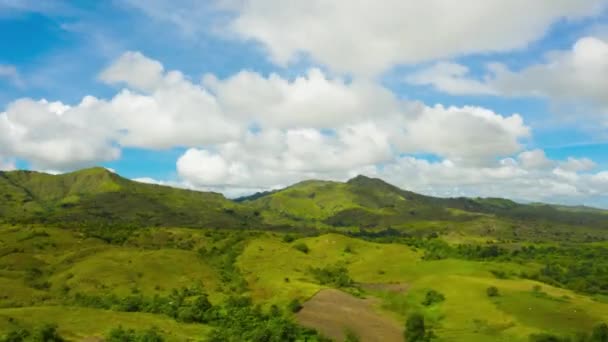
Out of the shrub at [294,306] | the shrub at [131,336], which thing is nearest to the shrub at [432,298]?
the shrub at [294,306]

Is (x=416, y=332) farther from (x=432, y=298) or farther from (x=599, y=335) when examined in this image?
(x=432, y=298)

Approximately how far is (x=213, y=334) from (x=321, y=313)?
4272cm

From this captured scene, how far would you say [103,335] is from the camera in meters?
88.2

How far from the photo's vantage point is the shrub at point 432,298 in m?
151

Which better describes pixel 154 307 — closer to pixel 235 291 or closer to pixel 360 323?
pixel 235 291

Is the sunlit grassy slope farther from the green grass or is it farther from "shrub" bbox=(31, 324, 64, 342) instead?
"shrub" bbox=(31, 324, 64, 342)

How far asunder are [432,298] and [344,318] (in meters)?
36.7

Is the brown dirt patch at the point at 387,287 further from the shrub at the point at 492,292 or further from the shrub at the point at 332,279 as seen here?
the shrub at the point at 492,292

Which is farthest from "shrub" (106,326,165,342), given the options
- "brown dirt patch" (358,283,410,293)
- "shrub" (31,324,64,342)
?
"brown dirt patch" (358,283,410,293)

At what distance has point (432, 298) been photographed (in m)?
152

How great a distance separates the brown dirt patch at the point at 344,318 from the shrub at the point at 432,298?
1727 centimetres

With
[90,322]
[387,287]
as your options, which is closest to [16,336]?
[90,322]

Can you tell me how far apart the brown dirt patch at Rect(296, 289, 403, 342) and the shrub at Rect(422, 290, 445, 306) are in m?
17.3

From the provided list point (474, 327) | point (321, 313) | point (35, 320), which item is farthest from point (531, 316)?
point (35, 320)
